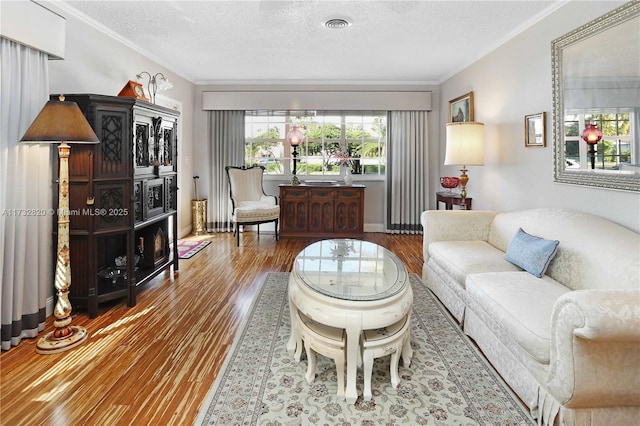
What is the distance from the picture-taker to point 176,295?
3285 mm

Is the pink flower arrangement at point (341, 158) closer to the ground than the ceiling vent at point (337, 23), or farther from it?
closer to the ground

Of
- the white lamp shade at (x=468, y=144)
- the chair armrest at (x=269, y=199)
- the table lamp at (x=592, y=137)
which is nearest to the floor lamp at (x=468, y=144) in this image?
the white lamp shade at (x=468, y=144)

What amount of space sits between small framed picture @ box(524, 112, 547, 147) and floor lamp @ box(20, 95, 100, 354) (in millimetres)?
3499

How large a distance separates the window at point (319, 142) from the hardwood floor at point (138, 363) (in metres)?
3.11

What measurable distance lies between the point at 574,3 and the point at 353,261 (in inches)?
101

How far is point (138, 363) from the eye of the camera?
7.03 ft

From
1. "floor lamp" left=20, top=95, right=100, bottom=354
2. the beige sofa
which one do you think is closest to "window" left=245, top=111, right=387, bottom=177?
the beige sofa

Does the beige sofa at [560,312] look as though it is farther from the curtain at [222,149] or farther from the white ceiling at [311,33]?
the curtain at [222,149]

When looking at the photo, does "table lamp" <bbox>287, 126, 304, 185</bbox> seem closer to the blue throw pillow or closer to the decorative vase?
the decorative vase

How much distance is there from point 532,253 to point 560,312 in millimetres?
1066

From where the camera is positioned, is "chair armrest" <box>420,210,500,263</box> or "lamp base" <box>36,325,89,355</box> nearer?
"lamp base" <box>36,325,89,355</box>

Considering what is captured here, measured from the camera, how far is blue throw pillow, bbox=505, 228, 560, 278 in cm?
238

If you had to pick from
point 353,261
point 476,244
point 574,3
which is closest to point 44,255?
point 353,261

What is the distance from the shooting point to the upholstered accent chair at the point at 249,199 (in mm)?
5254
